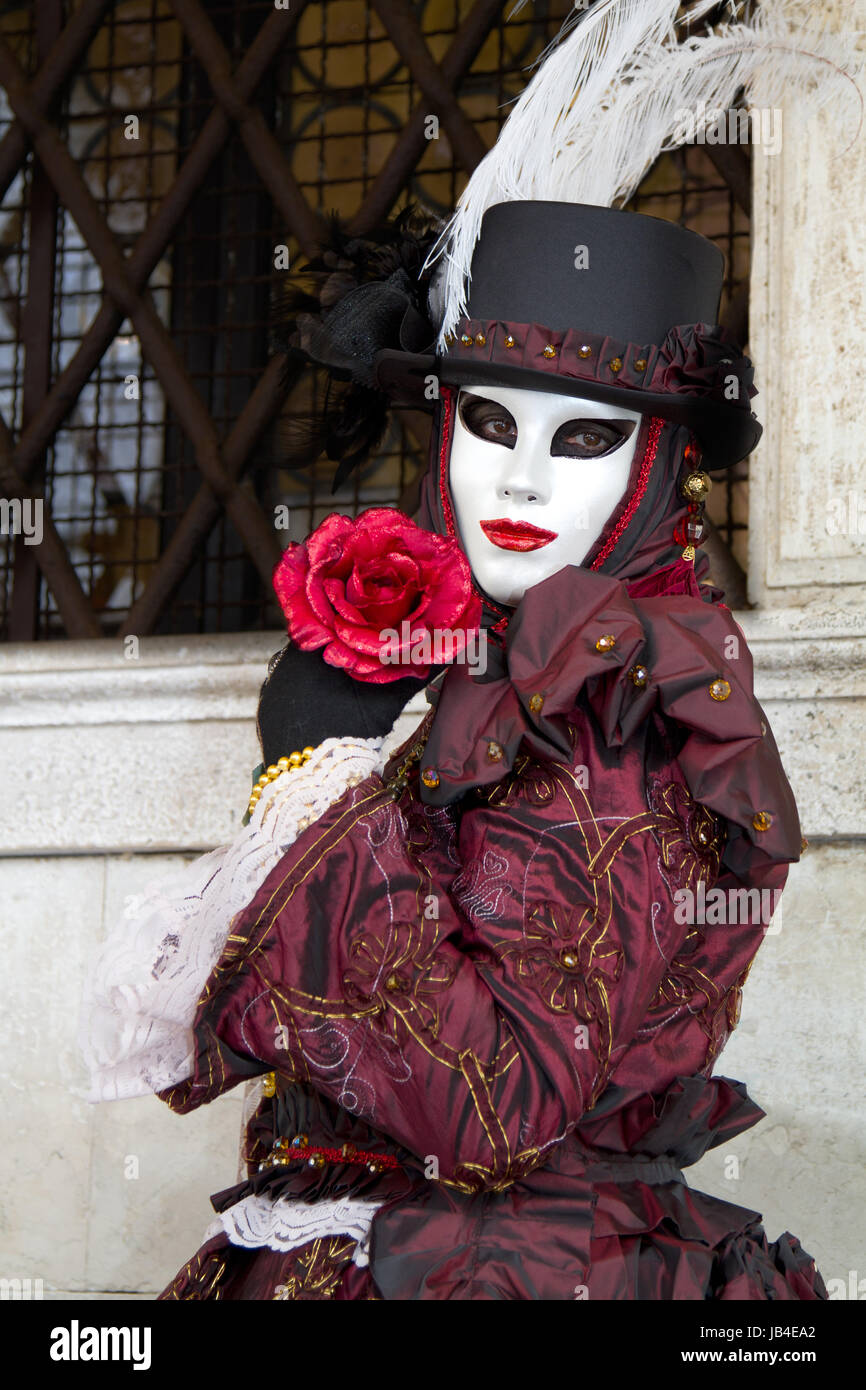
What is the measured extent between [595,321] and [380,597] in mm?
409

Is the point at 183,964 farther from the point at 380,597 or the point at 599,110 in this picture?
the point at 599,110

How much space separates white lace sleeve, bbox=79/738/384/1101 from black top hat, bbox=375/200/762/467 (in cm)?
43

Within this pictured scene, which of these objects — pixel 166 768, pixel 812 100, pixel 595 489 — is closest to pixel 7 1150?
pixel 166 768

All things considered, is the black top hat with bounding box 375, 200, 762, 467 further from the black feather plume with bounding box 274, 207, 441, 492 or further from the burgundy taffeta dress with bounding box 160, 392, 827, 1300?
the burgundy taffeta dress with bounding box 160, 392, 827, 1300

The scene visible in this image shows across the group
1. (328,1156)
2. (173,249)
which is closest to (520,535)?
(328,1156)

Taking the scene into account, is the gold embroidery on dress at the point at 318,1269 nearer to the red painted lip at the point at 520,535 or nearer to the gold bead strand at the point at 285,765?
the gold bead strand at the point at 285,765

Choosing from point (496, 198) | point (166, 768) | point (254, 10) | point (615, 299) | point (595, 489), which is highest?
point (254, 10)

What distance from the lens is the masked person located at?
1152 mm

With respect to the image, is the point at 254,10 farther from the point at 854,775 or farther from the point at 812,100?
the point at 854,775

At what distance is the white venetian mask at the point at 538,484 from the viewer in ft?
4.52

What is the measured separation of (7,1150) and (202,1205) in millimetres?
348

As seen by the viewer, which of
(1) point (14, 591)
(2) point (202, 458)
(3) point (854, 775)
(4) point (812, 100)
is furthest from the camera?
(1) point (14, 591)

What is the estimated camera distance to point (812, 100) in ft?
5.94
